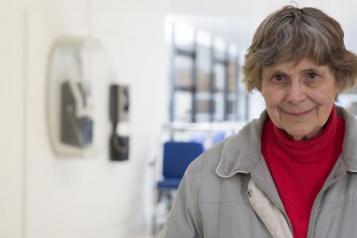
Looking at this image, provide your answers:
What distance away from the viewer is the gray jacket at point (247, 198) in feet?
4.19

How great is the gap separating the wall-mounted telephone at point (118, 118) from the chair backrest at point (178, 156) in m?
0.83

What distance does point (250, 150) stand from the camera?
1425 mm

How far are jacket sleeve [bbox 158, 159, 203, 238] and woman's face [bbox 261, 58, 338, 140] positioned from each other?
0.29 metres

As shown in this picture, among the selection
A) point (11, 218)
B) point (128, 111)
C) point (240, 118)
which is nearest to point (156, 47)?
point (128, 111)

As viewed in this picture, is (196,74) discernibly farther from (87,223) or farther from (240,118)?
(87,223)

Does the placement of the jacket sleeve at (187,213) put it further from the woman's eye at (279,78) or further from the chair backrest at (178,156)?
the chair backrest at (178,156)

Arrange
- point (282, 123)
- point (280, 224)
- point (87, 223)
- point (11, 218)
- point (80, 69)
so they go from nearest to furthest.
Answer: point (280, 224) → point (282, 123) → point (11, 218) → point (80, 69) → point (87, 223)

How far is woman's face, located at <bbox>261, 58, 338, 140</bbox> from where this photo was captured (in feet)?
4.31

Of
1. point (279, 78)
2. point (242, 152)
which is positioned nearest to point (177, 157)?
point (242, 152)

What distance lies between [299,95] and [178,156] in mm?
4322

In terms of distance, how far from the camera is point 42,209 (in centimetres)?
357

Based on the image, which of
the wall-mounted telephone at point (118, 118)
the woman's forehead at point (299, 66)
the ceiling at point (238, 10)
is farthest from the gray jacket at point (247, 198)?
the wall-mounted telephone at point (118, 118)

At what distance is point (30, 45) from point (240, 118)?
12.0m

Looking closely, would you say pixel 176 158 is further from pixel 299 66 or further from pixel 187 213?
pixel 299 66
